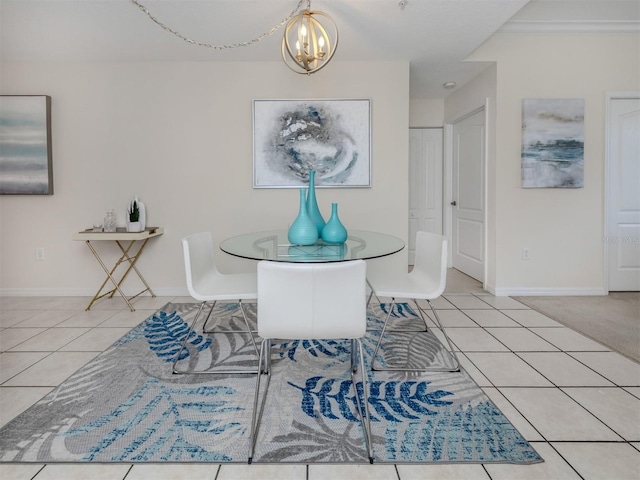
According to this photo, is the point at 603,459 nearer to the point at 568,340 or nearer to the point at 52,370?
the point at 568,340

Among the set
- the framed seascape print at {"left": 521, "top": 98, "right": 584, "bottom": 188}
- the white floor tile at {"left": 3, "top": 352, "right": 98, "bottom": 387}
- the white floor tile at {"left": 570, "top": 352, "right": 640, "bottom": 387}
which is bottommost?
the white floor tile at {"left": 570, "top": 352, "right": 640, "bottom": 387}

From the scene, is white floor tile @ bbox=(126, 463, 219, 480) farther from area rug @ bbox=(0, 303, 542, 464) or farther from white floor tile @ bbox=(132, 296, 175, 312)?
white floor tile @ bbox=(132, 296, 175, 312)

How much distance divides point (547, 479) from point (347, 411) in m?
0.82

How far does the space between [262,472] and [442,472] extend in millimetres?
665

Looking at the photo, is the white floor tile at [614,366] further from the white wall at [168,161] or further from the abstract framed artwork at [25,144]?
the abstract framed artwork at [25,144]

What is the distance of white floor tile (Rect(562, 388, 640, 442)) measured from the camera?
1.73 m

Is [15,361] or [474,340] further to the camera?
[474,340]

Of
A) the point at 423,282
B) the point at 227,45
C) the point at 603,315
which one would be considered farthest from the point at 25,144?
the point at 603,315

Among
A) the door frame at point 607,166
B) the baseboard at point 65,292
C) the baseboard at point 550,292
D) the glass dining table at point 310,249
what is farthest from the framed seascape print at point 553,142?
the baseboard at point 65,292

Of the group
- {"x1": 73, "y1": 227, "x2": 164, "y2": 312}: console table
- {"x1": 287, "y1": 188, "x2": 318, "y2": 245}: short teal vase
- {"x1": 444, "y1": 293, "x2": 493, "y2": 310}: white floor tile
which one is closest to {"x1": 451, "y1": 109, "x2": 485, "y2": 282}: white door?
{"x1": 444, "y1": 293, "x2": 493, "y2": 310}: white floor tile

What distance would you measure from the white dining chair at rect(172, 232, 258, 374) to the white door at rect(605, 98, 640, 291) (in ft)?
12.3

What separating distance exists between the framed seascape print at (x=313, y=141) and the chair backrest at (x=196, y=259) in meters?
1.39

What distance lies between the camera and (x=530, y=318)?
331cm

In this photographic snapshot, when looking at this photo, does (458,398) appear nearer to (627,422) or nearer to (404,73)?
(627,422)
